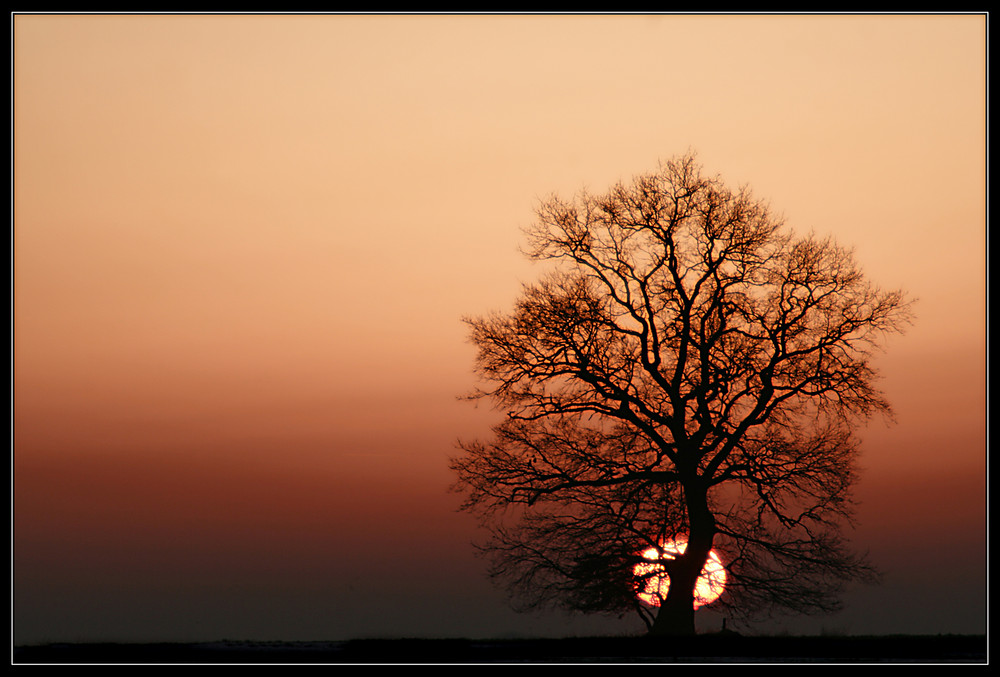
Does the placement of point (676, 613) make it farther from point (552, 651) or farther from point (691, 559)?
point (552, 651)

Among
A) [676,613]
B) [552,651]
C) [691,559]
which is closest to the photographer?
[552,651]

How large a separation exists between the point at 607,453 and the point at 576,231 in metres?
5.69

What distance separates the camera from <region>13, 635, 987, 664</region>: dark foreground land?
62.2 feet

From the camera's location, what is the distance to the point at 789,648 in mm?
20219

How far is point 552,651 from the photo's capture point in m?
20.1

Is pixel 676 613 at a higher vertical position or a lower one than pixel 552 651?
higher

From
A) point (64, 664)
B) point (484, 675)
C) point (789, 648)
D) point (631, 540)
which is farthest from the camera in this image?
point (631, 540)

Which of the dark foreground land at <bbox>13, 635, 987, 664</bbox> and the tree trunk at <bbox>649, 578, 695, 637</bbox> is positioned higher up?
the tree trunk at <bbox>649, 578, 695, 637</bbox>

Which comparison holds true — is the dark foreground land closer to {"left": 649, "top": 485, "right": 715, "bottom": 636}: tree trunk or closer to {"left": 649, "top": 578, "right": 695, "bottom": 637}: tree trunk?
{"left": 649, "top": 578, "right": 695, "bottom": 637}: tree trunk

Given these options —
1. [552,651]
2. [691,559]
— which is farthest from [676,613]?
[552,651]

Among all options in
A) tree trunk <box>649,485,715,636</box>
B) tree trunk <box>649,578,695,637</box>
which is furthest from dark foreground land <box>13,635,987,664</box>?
tree trunk <box>649,485,715,636</box>

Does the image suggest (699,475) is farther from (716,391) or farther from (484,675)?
(484,675)

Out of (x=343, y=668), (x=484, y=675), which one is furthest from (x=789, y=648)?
(x=343, y=668)

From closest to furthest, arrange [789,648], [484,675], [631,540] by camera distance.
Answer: [484,675]
[789,648]
[631,540]
